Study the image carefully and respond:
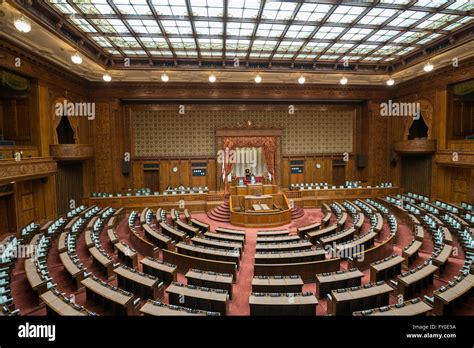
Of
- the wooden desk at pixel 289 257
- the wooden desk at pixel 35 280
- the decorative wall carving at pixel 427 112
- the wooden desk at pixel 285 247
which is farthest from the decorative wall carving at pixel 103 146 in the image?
the decorative wall carving at pixel 427 112

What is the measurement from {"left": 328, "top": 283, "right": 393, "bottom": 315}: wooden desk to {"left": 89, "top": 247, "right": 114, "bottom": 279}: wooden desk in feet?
21.1

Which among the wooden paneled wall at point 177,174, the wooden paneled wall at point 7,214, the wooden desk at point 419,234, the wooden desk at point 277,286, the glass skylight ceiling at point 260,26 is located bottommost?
the wooden desk at point 277,286

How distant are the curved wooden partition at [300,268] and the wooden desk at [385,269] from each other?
3.44ft

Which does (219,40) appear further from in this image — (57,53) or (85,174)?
(85,174)

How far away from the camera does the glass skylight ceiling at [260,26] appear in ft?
30.0

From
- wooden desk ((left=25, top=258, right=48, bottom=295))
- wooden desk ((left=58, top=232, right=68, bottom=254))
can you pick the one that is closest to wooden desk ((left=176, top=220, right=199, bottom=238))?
wooden desk ((left=58, top=232, right=68, bottom=254))

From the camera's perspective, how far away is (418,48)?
529 inches

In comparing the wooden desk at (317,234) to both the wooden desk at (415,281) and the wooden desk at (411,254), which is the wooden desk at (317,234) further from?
the wooden desk at (415,281)

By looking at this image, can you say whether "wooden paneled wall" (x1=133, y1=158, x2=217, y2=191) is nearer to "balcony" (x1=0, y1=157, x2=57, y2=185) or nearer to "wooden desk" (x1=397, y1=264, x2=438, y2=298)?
"balcony" (x1=0, y1=157, x2=57, y2=185)

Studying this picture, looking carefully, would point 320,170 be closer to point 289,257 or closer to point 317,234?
point 317,234

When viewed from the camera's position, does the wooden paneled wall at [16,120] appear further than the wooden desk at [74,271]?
Yes

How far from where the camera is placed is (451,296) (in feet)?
18.8

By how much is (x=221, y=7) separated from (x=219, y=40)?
9.42 ft

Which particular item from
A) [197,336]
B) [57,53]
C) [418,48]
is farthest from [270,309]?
[418,48]
